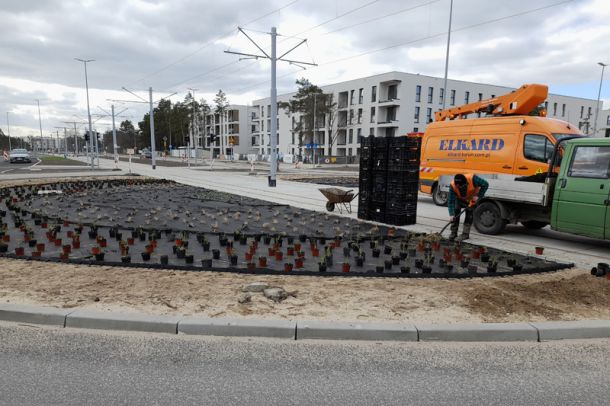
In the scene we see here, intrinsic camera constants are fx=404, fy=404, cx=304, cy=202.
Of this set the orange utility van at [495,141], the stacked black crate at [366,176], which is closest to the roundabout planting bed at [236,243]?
the stacked black crate at [366,176]

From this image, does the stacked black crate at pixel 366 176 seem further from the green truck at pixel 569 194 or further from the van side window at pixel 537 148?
the van side window at pixel 537 148

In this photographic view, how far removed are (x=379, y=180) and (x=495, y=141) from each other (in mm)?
4149

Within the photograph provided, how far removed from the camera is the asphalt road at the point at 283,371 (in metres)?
3.04

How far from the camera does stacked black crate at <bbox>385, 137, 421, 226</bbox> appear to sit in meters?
9.98

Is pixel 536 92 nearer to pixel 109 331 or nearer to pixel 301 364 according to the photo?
pixel 301 364

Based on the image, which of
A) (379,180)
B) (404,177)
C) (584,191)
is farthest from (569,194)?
(379,180)

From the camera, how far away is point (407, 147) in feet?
32.6

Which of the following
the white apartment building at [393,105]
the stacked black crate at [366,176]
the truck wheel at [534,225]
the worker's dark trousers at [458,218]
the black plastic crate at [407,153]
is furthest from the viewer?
the white apartment building at [393,105]

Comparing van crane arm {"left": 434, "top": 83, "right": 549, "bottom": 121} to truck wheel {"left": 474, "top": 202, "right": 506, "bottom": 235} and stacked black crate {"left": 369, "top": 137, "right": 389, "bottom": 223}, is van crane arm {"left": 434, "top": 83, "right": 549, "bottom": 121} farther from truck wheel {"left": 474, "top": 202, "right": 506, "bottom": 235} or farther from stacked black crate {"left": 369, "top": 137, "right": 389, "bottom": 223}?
stacked black crate {"left": 369, "top": 137, "right": 389, "bottom": 223}

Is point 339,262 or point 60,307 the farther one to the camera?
point 339,262

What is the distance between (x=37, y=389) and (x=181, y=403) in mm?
1138

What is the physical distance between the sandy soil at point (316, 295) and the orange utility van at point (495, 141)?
6.25m

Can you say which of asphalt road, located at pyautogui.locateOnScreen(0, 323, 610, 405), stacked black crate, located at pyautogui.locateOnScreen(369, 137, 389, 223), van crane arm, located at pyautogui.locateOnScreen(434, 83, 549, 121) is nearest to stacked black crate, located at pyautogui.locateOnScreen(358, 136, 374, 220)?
stacked black crate, located at pyautogui.locateOnScreen(369, 137, 389, 223)

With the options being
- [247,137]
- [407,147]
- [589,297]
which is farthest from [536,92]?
[247,137]
